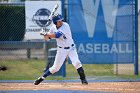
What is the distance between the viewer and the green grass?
46.2 feet

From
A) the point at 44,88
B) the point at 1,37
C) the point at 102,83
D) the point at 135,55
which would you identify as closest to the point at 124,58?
the point at 135,55

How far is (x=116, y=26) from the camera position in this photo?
46.6ft

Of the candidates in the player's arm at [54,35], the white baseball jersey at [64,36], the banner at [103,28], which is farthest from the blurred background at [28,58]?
the player's arm at [54,35]

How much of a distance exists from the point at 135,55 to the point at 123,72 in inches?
27.0

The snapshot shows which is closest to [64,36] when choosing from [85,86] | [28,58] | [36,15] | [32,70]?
[85,86]

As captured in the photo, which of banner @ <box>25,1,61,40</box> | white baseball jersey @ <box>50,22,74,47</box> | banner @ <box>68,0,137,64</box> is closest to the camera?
white baseball jersey @ <box>50,22,74,47</box>

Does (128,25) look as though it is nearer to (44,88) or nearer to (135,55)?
(135,55)

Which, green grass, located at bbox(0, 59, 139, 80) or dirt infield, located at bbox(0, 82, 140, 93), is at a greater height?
Result: green grass, located at bbox(0, 59, 139, 80)

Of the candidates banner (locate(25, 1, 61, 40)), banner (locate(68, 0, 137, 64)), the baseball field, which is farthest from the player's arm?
banner (locate(25, 1, 61, 40))

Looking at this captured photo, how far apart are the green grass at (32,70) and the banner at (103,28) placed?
737 mm

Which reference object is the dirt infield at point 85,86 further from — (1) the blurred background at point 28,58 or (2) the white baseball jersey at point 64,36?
(1) the blurred background at point 28,58

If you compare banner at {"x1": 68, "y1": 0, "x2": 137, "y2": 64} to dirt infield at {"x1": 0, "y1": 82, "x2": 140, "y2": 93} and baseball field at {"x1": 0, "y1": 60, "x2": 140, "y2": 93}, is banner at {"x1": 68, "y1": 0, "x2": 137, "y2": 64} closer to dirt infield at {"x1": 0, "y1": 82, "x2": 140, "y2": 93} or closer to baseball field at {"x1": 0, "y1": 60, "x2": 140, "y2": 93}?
baseball field at {"x1": 0, "y1": 60, "x2": 140, "y2": 93}

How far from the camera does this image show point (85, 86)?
37.9 ft

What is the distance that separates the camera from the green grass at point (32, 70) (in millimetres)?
14094
